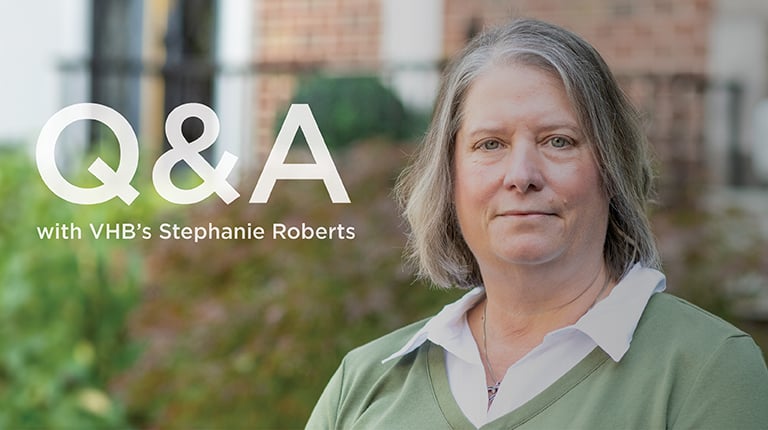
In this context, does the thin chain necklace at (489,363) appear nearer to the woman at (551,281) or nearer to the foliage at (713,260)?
the woman at (551,281)

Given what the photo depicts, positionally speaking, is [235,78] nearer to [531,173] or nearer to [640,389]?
[531,173]

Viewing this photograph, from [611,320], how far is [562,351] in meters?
0.08

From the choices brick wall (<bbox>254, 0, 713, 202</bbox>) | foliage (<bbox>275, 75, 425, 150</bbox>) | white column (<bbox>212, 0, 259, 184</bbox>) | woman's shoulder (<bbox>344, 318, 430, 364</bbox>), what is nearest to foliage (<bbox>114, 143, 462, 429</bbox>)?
foliage (<bbox>275, 75, 425, 150</bbox>)

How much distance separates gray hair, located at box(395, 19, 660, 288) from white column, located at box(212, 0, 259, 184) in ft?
12.5

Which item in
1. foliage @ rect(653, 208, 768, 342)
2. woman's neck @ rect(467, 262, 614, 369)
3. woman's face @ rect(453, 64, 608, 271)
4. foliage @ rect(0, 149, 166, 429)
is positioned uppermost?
woman's face @ rect(453, 64, 608, 271)

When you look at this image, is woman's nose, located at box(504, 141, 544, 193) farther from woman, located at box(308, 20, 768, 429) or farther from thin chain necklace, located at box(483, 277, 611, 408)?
thin chain necklace, located at box(483, 277, 611, 408)

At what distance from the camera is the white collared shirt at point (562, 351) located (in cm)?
159

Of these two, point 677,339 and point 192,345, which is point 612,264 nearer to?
point 677,339

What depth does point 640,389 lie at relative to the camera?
151 cm

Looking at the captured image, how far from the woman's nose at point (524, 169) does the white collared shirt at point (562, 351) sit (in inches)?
7.8

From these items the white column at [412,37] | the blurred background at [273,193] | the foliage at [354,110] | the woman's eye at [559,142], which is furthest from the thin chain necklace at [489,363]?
the white column at [412,37]

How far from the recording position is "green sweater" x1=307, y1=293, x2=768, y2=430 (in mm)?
1457

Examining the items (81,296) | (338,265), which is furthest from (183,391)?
(81,296)

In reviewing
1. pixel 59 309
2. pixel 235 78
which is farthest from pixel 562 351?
pixel 235 78
